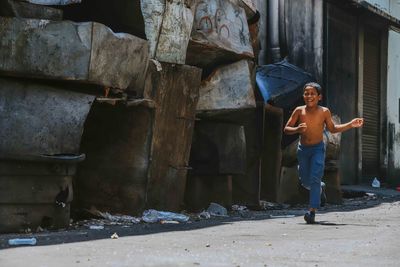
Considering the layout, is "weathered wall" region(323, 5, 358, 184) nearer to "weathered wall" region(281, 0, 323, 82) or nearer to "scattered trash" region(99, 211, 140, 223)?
"weathered wall" region(281, 0, 323, 82)

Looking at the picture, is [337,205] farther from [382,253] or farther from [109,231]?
[382,253]

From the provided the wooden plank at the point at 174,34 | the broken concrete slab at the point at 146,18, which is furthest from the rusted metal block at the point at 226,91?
the broken concrete slab at the point at 146,18

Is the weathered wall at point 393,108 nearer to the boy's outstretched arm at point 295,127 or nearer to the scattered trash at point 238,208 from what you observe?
the scattered trash at point 238,208

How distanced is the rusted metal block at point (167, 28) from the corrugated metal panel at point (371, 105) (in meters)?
10.6

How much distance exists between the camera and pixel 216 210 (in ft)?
28.8

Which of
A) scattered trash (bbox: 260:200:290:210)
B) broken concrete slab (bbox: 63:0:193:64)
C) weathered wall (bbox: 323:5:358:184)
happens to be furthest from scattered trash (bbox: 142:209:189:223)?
weathered wall (bbox: 323:5:358:184)

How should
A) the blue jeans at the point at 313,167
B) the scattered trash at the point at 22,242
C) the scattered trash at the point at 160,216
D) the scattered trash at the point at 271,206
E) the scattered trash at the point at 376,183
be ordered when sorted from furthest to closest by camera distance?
1. the scattered trash at the point at 376,183
2. the scattered trash at the point at 271,206
3. the blue jeans at the point at 313,167
4. the scattered trash at the point at 160,216
5. the scattered trash at the point at 22,242

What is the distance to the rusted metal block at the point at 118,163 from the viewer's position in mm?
7562

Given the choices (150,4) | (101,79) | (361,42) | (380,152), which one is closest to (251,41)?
→ (150,4)

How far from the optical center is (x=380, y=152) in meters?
18.7

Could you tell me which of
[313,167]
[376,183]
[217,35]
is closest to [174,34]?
[217,35]

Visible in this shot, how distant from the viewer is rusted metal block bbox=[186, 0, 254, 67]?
8680mm

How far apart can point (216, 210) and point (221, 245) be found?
3.47m

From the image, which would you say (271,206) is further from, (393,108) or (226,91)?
(393,108)
